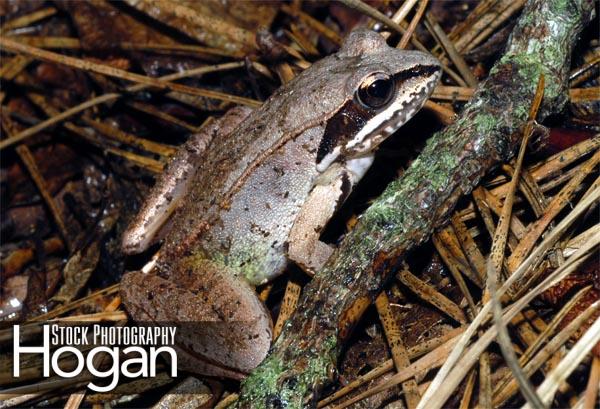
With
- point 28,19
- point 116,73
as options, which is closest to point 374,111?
point 116,73

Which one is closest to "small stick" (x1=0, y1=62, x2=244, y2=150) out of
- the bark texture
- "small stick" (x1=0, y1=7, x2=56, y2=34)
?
"small stick" (x1=0, y1=7, x2=56, y2=34)

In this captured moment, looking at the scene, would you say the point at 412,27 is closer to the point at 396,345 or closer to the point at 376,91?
the point at 376,91

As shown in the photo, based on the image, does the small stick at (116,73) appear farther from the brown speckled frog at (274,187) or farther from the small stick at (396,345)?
the small stick at (396,345)

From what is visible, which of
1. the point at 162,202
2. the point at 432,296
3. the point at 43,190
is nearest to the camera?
the point at 432,296

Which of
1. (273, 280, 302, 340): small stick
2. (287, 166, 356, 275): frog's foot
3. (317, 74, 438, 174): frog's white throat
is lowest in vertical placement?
(273, 280, 302, 340): small stick

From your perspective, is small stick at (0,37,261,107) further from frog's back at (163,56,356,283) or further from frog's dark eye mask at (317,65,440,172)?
frog's dark eye mask at (317,65,440,172)

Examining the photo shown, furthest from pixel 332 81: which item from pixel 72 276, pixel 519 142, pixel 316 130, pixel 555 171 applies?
pixel 72 276

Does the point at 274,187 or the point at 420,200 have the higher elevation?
the point at 274,187
